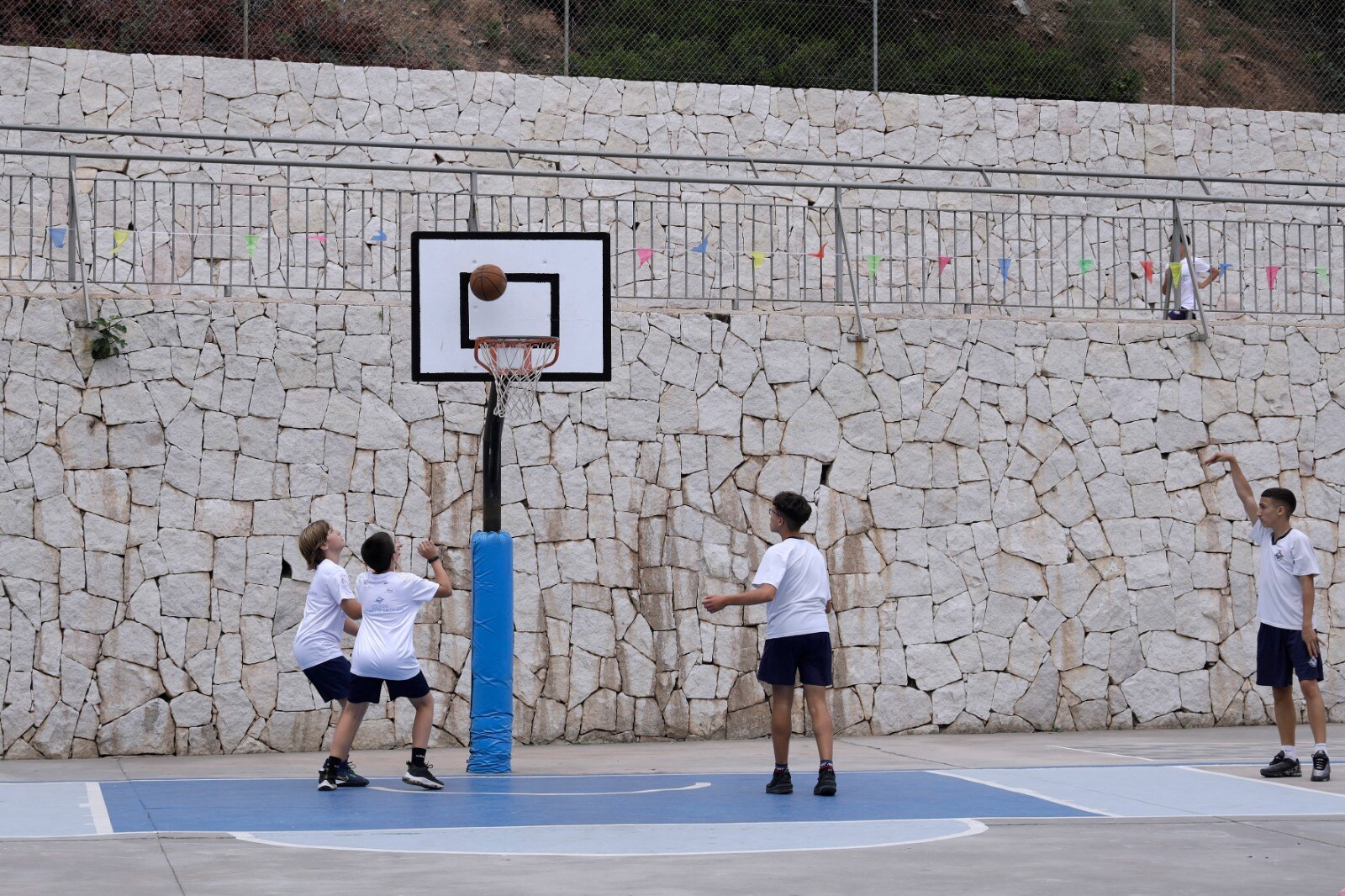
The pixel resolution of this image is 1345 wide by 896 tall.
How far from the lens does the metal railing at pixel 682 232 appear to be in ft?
48.8

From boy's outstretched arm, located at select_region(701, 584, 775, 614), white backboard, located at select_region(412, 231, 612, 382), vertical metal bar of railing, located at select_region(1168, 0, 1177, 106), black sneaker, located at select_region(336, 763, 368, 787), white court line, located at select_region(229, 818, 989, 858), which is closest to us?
white court line, located at select_region(229, 818, 989, 858)

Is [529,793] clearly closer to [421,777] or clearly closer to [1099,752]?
[421,777]

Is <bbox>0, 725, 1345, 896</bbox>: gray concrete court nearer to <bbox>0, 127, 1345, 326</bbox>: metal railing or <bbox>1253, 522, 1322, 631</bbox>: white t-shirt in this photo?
<bbox>1253, 522, 1322, 631</bbox>: white t-shirt

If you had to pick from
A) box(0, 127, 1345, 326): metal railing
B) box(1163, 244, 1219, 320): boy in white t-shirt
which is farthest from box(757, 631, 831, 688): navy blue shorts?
box(1163, 244, 1219, 320): boy in white t-shirt

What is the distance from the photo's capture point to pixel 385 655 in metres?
8.86

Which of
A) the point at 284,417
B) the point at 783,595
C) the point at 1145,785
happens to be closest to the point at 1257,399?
the point at 1145,785

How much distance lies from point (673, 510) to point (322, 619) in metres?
3.72

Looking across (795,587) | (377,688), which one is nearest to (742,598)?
(795,587)

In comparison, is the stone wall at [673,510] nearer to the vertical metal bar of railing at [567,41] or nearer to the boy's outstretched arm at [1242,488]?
the boy's outstretched arm at [1242,488]

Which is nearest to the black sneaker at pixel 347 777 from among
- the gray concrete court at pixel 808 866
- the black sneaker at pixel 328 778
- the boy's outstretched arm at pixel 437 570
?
the black sneaker at pixel 328 778

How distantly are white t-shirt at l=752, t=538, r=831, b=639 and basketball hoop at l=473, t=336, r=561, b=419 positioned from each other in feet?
7.22

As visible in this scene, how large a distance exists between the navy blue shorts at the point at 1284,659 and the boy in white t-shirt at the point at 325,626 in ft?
17.4

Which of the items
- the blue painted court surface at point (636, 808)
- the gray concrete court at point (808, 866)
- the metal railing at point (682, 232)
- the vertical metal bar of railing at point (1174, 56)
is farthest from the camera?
the vertical metal bar of railing at point (1174, 56)

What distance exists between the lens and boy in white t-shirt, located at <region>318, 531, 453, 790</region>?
887cm
